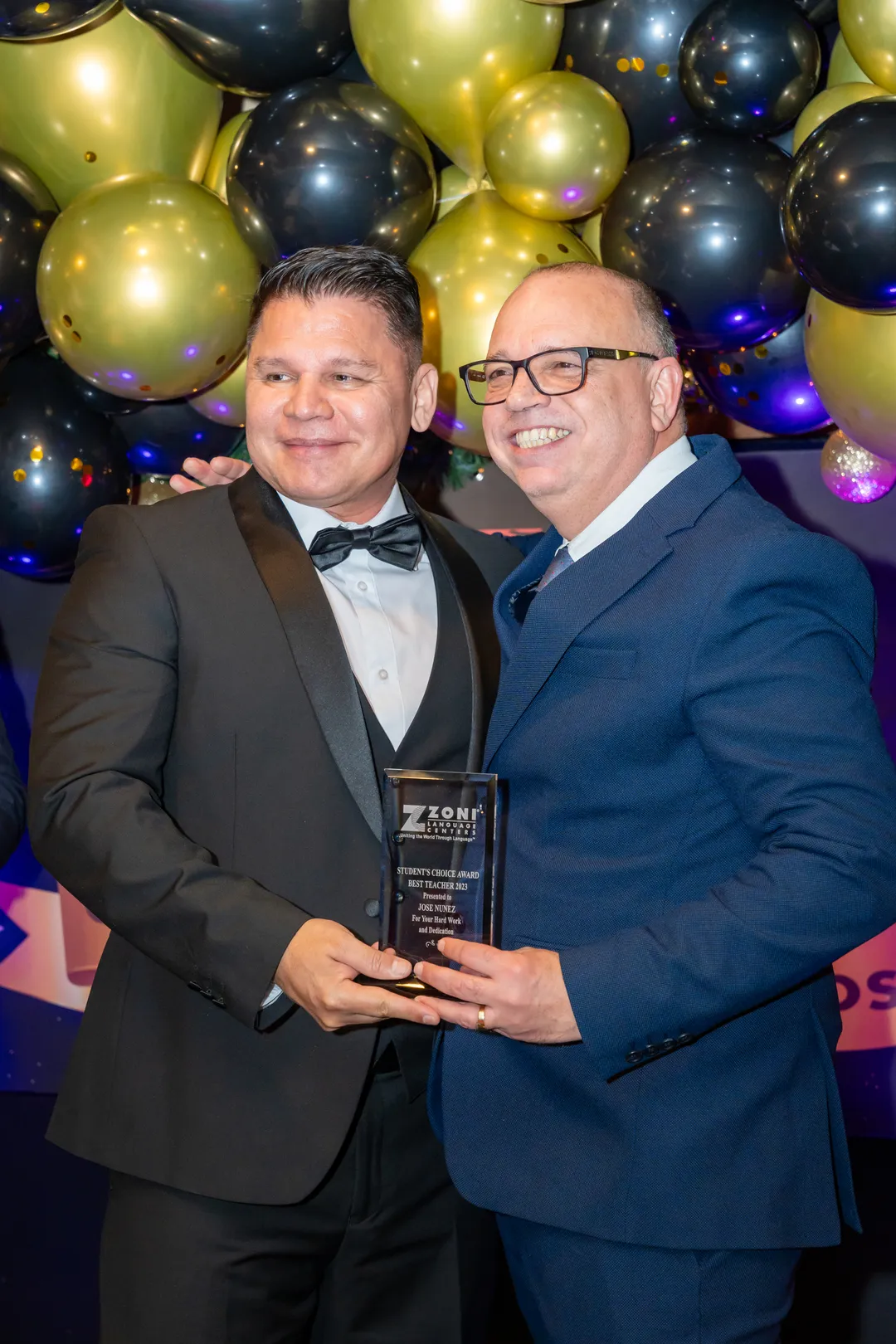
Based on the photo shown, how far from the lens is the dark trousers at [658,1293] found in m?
1.48

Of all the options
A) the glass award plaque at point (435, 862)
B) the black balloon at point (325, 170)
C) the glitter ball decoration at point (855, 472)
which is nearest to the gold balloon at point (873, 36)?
the glitter ball decoration at point (855, 472)

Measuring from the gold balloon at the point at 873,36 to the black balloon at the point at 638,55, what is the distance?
0.31 m

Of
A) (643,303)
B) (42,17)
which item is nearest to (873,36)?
(643,303)

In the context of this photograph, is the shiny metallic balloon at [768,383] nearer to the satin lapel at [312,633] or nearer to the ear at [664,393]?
the ear at [664,393]

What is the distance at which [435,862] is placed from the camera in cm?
148

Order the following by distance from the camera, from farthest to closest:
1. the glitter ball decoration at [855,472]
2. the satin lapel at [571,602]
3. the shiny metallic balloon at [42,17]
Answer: the glitter ball decoration at [855,472] < the shiny metallic balloon at [42,17] < the satin lapel at [571,602]

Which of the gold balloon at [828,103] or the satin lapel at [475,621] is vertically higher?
the gold balloon at [828,103]

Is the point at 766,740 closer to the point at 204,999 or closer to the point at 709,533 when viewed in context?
the point at 709,533

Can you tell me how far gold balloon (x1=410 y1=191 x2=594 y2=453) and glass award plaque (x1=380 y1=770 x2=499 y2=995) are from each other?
1.10 meters

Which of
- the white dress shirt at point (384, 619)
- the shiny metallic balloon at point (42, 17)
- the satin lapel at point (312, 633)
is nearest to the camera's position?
the satin lapel at point (312, 633)

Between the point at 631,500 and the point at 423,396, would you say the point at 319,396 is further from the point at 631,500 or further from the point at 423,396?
the point at 631,500

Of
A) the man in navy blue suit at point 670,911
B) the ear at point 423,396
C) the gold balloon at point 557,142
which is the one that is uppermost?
the gold balloon at point 557,142

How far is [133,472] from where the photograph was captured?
2.80 meters

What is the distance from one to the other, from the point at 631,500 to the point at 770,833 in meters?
0.52
